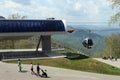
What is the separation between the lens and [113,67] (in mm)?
57375

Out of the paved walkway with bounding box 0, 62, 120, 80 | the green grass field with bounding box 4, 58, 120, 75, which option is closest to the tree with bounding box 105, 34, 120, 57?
the green grass field with bounding box 4, 58, 120, 75

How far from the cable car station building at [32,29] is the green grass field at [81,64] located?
7.72 meters

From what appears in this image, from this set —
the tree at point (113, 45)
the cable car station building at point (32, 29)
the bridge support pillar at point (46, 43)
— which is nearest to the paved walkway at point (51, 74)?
the cable car station building at point (32, 29)

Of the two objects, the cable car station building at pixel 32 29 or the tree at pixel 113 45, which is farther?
the tree at pixel 113 45

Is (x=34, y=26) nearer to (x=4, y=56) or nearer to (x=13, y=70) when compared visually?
(x=4, y=56)

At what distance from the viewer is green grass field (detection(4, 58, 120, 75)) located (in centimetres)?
5294

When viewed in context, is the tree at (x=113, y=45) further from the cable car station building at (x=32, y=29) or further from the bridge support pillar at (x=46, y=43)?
the cable car station building at (x=32, y=29)

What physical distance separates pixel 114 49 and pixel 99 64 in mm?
52707

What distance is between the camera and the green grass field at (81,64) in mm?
52938

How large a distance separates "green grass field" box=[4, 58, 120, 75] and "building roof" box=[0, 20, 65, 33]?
26.8 ft

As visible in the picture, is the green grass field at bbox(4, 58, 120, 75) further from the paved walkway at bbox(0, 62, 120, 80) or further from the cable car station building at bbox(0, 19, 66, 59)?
the cable car station building at bbox(0, 19, 66, 59)

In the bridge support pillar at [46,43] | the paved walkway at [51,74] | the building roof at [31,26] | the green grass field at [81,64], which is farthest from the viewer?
the bridge support pillar at [46,43]

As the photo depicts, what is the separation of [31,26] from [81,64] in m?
13.4

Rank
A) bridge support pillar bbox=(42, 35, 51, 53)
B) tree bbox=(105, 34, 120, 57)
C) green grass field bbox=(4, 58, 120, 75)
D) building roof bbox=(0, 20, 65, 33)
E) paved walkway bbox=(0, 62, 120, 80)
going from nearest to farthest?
paved walkway bbox=(0, 62, 120, 80) < green grass field bbox=(4, 58, 120, 75) < building roof bbox=(0, 20, 65, 33) < bridge support pillar bbox=(42, 35, 51, 53) < tree bbox=(105, 34, 120, 57)
